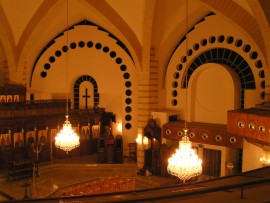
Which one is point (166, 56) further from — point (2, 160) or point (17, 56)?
point (2, 160)

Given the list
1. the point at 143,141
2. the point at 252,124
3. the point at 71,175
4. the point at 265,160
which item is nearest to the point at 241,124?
the point at 252,124

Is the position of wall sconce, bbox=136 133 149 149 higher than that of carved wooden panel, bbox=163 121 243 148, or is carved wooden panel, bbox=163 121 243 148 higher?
carved wooden panel, bbox=163 121 243 148

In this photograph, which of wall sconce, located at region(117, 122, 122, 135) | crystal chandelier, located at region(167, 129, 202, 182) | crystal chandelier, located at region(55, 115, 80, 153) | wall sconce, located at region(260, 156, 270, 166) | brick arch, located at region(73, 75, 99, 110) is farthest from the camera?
brick arch, located at region(73, 75, 99, 110)

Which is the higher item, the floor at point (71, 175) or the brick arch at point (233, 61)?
the brick arch at point (233, 61)

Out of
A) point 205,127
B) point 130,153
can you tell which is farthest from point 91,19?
point 205,127

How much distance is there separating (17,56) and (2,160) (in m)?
5.13

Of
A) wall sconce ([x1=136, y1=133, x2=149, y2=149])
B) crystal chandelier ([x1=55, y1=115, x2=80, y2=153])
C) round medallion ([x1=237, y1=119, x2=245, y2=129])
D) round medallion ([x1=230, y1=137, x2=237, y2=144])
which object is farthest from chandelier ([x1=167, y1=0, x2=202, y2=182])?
wall sconce ([x1=136, y1=133, x2=149, y2=149])

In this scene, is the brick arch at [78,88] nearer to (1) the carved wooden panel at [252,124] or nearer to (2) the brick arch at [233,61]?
(2) the brick arch at [233,61]

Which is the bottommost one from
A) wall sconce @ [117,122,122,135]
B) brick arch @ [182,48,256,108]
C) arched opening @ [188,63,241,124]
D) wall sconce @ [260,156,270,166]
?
wall sconce @ [260,156,270,166]

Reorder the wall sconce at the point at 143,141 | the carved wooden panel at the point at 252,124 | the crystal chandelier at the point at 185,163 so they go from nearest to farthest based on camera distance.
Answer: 1. the crystal chandelier at the point at 185,163
2. the carved wooden panel at the point at 252,124
3. the wall sconce at the point at 143,141

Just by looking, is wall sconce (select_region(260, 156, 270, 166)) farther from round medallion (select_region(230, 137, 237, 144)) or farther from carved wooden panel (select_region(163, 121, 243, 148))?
round medallion (select_region(230, 137, 237, 144))

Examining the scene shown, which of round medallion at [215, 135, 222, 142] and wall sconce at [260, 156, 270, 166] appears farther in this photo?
round medallion at [215, 135, 222, 142]

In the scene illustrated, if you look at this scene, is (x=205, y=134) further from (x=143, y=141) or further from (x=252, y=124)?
(x=252, y=124)

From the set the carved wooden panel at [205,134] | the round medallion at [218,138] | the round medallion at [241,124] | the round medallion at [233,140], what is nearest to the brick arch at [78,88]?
the carved wooden panel at [205,134]
